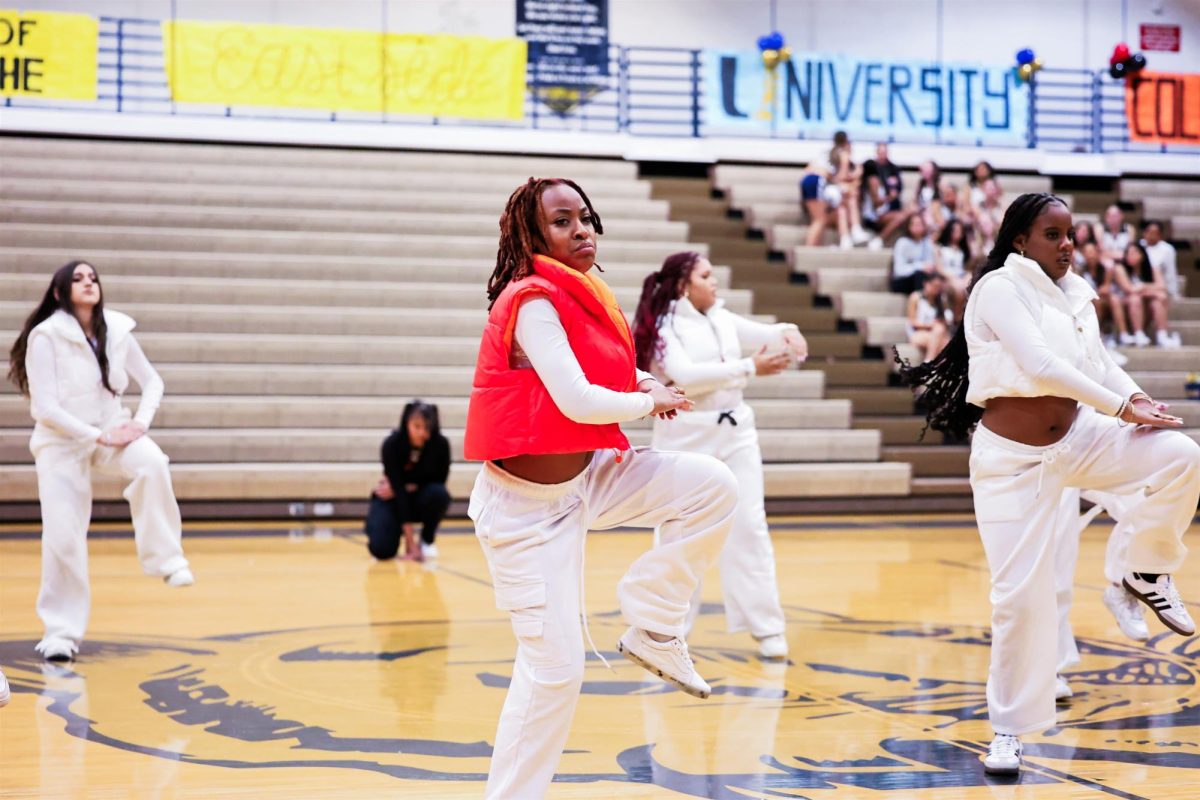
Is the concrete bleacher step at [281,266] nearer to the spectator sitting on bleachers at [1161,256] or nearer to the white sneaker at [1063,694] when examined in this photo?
the spectator sitting on bleachers at [1161,256]

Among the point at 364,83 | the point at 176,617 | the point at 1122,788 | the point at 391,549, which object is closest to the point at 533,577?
the point at 1122,788

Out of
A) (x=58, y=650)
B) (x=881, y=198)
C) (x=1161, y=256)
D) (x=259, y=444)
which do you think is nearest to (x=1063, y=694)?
(x=58, y=650)

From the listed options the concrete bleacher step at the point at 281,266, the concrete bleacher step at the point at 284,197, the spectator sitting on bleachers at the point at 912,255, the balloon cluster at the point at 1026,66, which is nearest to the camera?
the concrete bleacher step at the point at 281,266

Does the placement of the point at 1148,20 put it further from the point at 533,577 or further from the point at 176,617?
the point at 533,577

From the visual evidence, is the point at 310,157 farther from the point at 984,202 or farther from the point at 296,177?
the point at 984,202

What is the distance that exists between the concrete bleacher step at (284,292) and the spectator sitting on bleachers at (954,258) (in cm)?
212

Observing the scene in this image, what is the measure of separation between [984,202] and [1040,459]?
38.7 ft

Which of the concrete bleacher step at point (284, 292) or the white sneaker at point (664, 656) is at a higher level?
the concrete bleacher step at point (284, 292)

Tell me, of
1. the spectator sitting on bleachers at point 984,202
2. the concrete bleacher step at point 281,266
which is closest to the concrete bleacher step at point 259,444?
the concrete bleacher step at point 281,266

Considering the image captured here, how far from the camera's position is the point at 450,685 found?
5570 mm

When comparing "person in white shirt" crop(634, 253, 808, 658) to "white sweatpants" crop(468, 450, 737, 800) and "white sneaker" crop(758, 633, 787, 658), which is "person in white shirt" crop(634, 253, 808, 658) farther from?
"white sweatpants" crop(468, 450, 737, 800)

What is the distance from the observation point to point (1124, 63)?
1802 cm

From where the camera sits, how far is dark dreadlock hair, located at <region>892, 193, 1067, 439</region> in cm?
450

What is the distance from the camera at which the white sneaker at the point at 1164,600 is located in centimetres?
441
